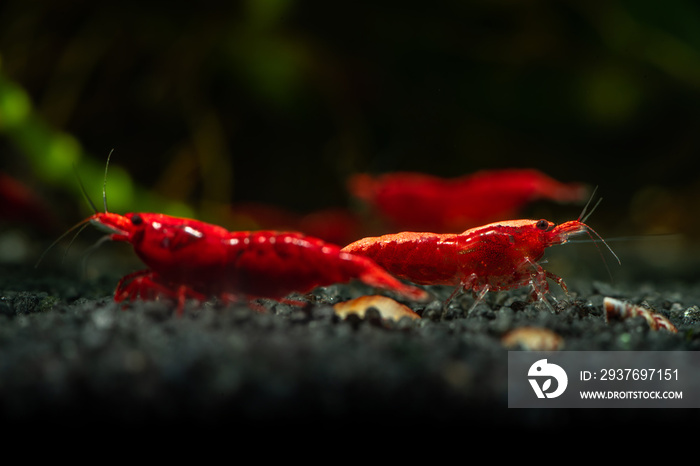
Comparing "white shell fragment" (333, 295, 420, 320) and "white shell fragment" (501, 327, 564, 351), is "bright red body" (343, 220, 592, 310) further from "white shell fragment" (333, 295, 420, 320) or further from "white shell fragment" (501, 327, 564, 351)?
"white shell fragment" (501, 327, 564, 351)

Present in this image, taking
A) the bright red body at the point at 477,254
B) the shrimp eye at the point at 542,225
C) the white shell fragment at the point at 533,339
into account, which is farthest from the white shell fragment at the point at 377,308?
the shrimp eye at the point at 542,225

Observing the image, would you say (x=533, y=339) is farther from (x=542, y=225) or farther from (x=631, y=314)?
(x=542, y=225)

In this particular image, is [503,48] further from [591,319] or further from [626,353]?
[626,353]

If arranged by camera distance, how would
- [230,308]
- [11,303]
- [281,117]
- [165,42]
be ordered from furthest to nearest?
[281,117]
[165,42]
[11,303]
[230,308]

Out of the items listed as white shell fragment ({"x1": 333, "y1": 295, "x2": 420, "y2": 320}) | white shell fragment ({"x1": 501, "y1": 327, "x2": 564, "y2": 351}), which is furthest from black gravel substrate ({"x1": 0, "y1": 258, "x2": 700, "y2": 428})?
white shell fragment ({"x1": 333, "y1": 295, "x2": 420, "y2": 320})

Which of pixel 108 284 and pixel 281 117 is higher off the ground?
pixel 281 117

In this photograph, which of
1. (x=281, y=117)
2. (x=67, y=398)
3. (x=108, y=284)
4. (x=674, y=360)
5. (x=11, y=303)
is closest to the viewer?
(x=67, y=398)

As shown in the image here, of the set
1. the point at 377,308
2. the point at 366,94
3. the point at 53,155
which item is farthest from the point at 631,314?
the point at 366,94

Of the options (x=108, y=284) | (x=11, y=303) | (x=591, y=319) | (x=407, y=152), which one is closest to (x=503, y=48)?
(x=407, y=152)
